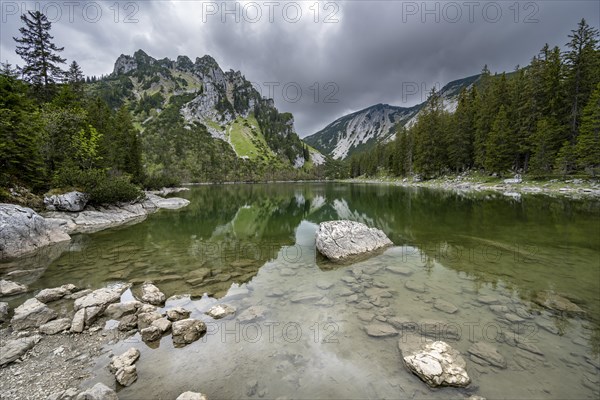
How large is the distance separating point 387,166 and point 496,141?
69.3m

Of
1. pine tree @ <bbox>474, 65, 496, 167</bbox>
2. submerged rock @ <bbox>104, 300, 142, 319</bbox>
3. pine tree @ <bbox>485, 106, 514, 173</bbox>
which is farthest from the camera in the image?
pine tree @ <bbox>474, 65, 496, 167</bbox>

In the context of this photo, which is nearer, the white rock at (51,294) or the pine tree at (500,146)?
the white rock at (51,294)

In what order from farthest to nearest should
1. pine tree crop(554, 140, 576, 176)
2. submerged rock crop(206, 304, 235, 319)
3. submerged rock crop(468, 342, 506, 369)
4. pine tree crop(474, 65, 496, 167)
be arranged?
pine tree crop(474, 65, 496, 167) < pine tree crop(554, 140, 576, 176) < submerged rock crop(206, 304, 235, 319) < submerged rock crop(468, 342, 506, 369)

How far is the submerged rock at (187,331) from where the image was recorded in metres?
7.02

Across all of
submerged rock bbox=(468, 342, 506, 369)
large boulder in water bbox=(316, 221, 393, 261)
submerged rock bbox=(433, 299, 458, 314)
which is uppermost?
large boulder in water bbox=(316, 221, 393, 261)

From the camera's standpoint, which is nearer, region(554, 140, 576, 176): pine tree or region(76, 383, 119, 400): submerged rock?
region(76, 383, 119, 400): submerged rock

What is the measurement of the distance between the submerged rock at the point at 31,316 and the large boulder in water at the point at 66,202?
21357 mm

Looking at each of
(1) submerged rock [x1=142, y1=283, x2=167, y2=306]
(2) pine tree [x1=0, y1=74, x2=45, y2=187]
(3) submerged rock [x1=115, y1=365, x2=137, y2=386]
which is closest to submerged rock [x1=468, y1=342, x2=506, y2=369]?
(3) submerged rock [x1=115, y1=365, x2=137, y2=386]

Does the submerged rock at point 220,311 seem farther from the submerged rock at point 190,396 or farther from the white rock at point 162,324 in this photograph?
the submerged rock at point 190,396

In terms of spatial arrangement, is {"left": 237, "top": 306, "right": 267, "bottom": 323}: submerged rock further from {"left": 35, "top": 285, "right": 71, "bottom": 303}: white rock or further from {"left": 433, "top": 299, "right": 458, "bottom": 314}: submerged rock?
{"left": 35, "top": 285, "right": 71, "bottom": 303}: white rock

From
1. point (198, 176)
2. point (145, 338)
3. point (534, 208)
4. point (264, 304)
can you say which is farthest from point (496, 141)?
point (198, 176)

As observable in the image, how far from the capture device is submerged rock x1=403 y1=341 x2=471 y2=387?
5207 mm

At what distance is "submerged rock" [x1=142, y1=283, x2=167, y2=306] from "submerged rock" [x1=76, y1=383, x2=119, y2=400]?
15.2 feet

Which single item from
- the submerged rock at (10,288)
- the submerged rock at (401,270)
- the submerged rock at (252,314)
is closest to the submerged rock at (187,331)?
the submerged rock at (252,314)
